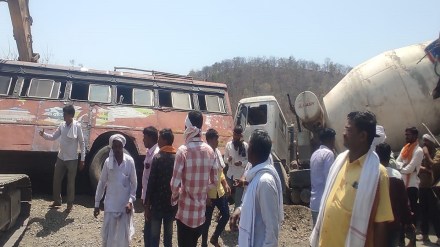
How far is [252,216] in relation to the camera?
322 cm

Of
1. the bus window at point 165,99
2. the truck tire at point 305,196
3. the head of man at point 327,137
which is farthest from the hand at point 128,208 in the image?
the truck tire at point 305,196

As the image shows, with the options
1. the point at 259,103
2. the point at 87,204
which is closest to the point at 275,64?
the point at 259,103

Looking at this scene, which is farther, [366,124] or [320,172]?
[320,172]

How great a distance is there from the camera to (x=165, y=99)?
9898mm

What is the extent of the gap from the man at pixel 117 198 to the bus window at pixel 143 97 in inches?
170

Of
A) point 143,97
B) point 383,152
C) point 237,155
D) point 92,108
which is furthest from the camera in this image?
point 143,97

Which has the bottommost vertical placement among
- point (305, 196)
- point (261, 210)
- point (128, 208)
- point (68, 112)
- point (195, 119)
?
point (305, 196)

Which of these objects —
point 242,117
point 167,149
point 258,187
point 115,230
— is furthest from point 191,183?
point 242,117

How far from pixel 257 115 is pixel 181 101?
9.12 ft

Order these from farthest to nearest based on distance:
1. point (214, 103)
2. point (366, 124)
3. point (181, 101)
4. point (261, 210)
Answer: point (214, 103) → point (181, 101) → point (261, 210) → point (366, 124)

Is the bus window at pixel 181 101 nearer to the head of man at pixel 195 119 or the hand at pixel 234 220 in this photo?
the head of man at pixel 195 119

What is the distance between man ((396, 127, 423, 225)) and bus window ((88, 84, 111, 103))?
18.4 feet

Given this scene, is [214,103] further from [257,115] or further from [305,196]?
[305,196]

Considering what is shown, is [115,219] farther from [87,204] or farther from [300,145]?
[300,145]
